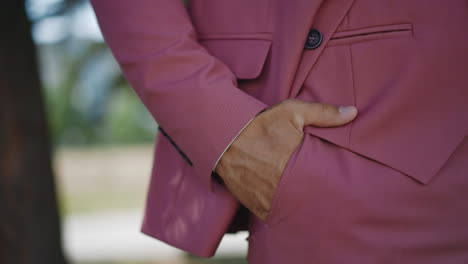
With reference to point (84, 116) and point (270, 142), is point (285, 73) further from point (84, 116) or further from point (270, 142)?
point (84, 116)

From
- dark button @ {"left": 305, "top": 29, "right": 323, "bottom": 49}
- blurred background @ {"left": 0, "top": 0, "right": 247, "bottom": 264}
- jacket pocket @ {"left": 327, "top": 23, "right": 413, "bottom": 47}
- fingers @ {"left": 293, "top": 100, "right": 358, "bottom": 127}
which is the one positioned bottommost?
blurred background @ {"left": 0, "top": 0, "right": 247, "bottom": 264}

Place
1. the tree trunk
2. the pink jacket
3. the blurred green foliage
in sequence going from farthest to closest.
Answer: the blurred green foliage, the tree trunk, the pink jacket

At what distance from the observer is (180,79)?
146cm

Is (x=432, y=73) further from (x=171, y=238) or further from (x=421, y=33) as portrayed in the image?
(x=171, y=238)

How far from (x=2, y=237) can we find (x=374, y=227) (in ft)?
8.00

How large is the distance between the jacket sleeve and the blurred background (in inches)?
75.1

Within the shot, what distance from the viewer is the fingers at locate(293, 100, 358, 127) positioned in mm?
1376

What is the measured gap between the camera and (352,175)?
1350mm

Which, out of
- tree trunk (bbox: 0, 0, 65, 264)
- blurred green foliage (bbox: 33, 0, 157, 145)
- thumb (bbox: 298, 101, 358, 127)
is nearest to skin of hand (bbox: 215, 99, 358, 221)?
thumb (bbox: 298, 101, 358, 127)

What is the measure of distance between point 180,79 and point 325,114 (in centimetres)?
40

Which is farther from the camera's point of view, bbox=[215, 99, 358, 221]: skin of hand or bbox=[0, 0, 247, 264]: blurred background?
bbox=[0, 0, 247, 264]: blurred background

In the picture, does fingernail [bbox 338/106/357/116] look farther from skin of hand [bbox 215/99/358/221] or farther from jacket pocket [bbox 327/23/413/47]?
jacket pocket [bbox 327/23/413/47]

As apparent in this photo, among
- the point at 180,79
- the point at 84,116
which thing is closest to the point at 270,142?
the point at 180,79

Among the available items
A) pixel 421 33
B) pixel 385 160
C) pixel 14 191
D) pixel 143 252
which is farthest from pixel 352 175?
pixel 143 252
